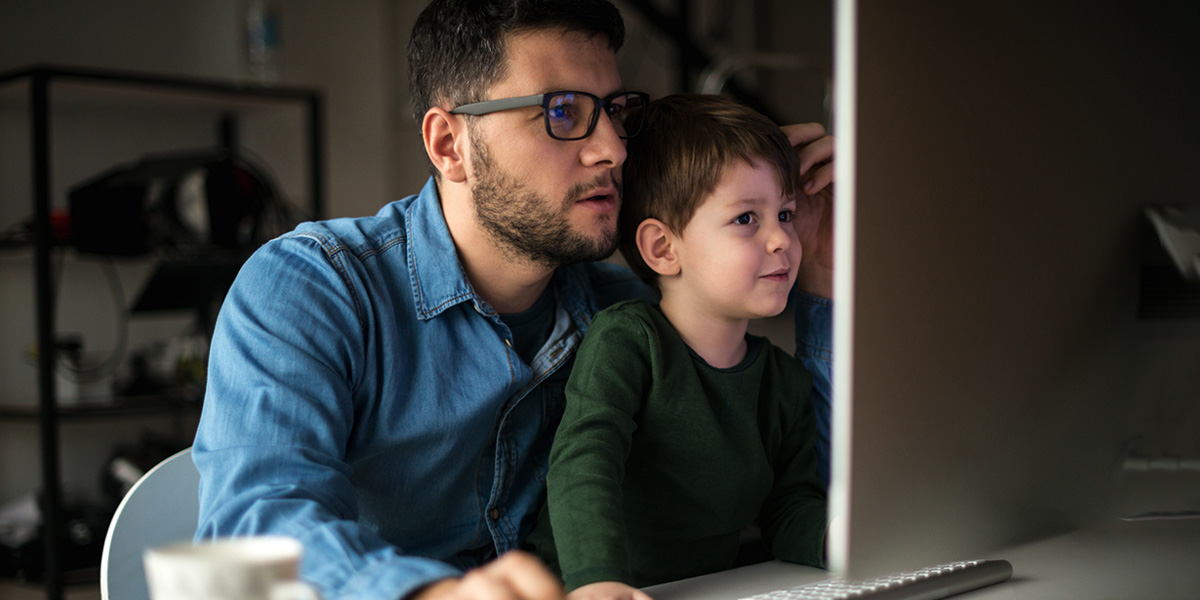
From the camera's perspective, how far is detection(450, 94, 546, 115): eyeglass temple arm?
1.13 metres

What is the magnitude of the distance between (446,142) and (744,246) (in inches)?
17.5

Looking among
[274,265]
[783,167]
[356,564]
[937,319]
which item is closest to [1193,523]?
[937,319]

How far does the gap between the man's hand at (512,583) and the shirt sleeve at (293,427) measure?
106 millimetres

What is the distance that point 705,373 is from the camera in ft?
3.53

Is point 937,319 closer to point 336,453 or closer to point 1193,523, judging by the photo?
point 1193,523

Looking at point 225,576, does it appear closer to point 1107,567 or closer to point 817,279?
point 1107,567

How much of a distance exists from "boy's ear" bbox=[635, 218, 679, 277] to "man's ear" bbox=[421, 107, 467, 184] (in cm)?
26

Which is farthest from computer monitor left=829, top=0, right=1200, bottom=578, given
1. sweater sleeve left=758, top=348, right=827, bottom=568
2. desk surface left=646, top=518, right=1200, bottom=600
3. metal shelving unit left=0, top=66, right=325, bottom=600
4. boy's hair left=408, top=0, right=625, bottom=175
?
metal shelving unit left=0, top=66, right=325, bottom=600

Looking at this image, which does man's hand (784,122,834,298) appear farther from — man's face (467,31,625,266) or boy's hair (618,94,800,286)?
man's face (467,31,625,266)

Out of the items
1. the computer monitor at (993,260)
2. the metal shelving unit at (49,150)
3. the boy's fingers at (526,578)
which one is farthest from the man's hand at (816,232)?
the metal shelving unit at (49,150)

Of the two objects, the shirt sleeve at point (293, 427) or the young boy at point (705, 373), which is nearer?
the shirt sleeve at point (293, 427)

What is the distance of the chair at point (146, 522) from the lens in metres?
0.89

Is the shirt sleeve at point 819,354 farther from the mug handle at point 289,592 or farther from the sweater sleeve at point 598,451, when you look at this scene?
the mug handle at point 289,592

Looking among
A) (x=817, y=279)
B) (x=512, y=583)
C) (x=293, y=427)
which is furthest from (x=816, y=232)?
(x=512, y=583)
